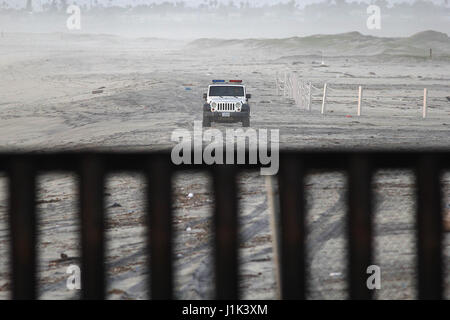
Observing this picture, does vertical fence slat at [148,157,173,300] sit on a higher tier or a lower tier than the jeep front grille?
higher

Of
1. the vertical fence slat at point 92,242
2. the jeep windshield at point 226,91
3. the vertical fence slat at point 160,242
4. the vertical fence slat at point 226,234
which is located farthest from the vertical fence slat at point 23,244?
the jeep windshield at point 226,91

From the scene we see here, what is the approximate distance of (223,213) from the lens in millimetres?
2715

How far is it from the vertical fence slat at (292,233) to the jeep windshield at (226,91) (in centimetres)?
1994

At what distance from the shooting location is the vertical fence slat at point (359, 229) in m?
2.72

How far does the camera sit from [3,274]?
292cm

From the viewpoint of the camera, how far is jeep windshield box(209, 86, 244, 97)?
22672 millimetres

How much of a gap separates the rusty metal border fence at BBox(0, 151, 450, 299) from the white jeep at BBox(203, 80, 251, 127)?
1979cm

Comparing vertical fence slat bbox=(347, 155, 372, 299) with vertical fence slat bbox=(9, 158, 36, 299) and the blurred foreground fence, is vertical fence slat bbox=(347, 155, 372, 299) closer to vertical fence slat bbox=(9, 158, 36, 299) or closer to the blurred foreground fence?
vertical fence slat bbox=(9, 158, 36, 299)

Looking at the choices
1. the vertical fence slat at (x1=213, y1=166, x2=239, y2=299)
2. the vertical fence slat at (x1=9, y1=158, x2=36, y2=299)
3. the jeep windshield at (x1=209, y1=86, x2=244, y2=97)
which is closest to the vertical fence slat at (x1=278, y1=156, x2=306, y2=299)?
the vertical fence slat at (x1=213, y1=166, x2=239, y2=299)

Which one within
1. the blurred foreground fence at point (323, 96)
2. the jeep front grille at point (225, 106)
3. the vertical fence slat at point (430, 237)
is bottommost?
the blurred foreground fence at point (323, 96)

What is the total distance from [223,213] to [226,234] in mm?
74

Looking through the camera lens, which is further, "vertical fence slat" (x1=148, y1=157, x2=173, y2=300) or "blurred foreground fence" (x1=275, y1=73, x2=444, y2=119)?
"blurred foreground fence" (x1=275, y1=73, x2=444, y2=119)

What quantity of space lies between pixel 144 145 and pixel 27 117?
13138 mm

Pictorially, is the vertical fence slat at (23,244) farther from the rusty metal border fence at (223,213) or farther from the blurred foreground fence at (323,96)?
the blurred foreground fence at (323,96)
